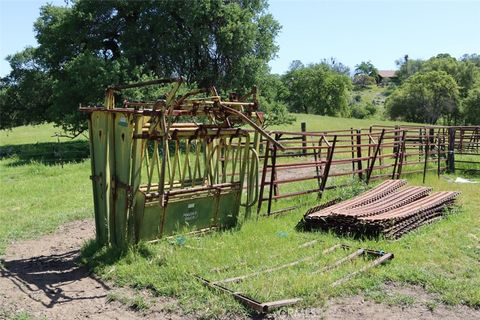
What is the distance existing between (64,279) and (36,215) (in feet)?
13.4

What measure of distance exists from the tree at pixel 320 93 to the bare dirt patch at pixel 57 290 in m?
66.3

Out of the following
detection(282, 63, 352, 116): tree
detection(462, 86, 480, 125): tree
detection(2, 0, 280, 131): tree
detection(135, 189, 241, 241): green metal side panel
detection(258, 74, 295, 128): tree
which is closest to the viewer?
detection(135, 189, 241, 241): green metal side panel

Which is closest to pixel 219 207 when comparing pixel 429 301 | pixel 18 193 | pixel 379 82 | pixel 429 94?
pixel 429 301

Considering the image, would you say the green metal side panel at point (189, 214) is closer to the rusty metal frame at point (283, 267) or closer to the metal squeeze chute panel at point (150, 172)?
the metal squeeze chute panel at point (150, 172)

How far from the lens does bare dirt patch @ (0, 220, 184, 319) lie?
4937 mm

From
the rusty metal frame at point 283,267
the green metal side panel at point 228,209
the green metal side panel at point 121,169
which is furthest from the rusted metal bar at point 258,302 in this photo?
the green metal side panel at point 228,209

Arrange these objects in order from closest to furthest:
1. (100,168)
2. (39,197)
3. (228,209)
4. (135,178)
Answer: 1. (135,178)
2. (100,168)
3. (228,209)
4. (39,197)

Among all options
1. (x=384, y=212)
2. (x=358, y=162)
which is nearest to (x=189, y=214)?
(x=384, y=212)

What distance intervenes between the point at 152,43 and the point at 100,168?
706 inches

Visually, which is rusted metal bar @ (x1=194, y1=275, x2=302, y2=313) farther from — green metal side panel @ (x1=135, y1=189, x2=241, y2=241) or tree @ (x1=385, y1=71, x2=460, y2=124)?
tree @ (x1=385, y1=71, x2=460, y2=124)

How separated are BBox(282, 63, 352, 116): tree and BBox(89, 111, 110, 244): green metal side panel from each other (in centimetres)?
6597

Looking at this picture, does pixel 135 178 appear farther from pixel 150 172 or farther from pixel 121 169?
pixel 150 172

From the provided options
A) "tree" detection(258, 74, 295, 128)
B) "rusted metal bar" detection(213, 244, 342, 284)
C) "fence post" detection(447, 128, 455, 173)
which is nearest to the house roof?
"tree" detection(258, 74, 295, 128)

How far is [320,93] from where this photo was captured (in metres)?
72.9
